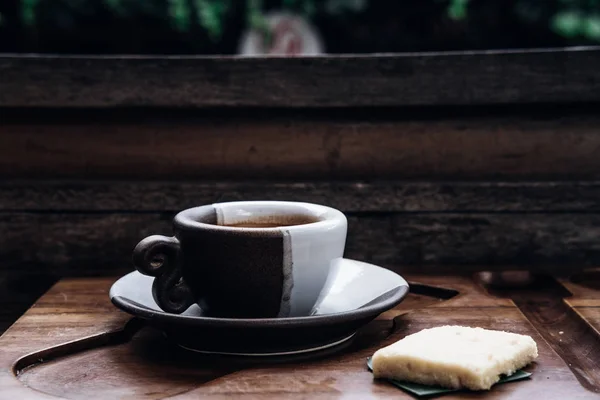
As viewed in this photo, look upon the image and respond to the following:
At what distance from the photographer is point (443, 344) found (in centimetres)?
76

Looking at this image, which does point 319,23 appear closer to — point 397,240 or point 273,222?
point 397,240

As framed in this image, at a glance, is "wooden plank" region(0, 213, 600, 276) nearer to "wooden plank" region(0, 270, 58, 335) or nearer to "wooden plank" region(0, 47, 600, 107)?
"wooden plank" region(0, 270, 58, 335)

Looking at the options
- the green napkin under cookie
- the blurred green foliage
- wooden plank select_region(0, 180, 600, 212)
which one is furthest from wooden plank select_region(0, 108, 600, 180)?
the blurred green foliage

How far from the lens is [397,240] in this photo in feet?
4.43

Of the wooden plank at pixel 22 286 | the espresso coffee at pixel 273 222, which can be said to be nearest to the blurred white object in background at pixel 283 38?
the wooden plank at pixel 22 286

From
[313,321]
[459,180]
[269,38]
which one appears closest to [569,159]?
[459,180]

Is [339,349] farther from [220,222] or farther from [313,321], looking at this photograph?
[220,222]

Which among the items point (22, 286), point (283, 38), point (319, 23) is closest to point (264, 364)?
point (22, 286)

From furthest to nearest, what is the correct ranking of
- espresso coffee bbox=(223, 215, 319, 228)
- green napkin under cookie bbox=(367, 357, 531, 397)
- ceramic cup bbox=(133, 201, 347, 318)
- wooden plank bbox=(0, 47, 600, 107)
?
wooden plank bbox=(0, 47, 600, 107)
espresso coffee bbox=(223, 215, 319, 228)
ceramic cup bbox=(133, 201, 347, 318)
green napkin under cookie bbox=(367, 357, 531, 397)

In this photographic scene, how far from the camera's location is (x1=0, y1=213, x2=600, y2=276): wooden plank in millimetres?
1340

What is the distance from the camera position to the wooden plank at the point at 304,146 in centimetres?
135


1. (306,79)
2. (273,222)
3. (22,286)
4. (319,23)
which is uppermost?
(319,23)

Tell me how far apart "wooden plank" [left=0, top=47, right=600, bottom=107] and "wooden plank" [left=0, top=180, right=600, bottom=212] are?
0.15 meters

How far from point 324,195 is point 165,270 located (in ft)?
1.75
